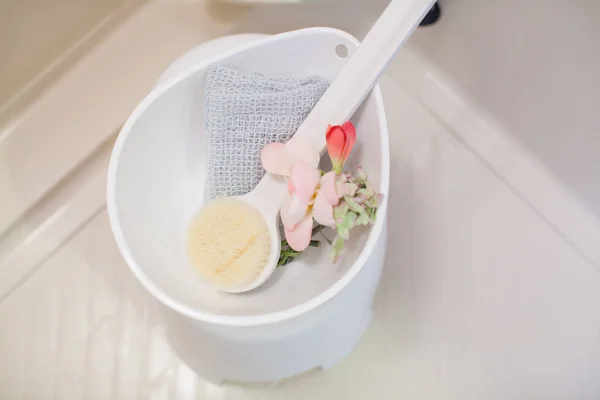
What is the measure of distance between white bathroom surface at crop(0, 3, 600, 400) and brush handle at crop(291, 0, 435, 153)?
1.12 ft

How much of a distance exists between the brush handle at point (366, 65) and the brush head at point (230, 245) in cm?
10

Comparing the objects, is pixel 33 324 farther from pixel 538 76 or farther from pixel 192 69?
pixel 538 76

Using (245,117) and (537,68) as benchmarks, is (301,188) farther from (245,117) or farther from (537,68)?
(537,68)

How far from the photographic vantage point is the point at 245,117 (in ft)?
1.88

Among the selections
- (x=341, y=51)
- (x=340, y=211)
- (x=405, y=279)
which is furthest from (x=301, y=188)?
(x=405, y=279)

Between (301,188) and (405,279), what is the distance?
385mm

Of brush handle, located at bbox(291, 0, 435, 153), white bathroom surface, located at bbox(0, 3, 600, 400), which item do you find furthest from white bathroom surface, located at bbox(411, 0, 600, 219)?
brush handle, located at bbox(291, 0, 435, 153)

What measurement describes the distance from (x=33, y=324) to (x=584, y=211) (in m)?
0.81

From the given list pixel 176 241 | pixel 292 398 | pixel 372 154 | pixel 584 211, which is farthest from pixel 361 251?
pixel 584 211

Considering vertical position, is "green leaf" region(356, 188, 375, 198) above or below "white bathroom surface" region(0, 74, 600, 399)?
above

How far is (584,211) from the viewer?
2.72ft

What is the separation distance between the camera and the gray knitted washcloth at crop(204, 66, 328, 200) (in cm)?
56

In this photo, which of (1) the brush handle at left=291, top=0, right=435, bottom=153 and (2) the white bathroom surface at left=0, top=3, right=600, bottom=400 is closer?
(1) the brush handle at left=291, top=0, right=435, bottom=153

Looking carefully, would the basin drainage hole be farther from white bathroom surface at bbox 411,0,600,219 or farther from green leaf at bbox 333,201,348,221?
white bathroom surface at bbox 411,0,600,219
